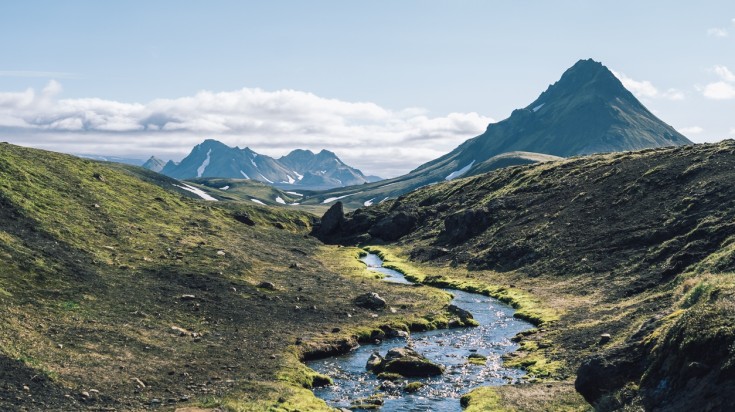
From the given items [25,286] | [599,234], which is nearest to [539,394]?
[25,286]

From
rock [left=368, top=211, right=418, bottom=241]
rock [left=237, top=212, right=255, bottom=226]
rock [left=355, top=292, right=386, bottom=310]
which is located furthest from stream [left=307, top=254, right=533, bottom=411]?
rock [left=237, top=212, right=255, bottom=226]

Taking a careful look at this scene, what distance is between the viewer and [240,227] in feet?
512

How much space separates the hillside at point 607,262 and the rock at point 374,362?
1087 centimetres

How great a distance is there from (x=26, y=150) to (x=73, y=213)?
3941cm

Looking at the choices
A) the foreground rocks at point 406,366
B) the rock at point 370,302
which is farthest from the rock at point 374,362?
the rock at point 370,302

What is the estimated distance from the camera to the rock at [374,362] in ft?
176

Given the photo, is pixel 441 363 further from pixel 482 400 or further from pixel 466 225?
pixel 466 225

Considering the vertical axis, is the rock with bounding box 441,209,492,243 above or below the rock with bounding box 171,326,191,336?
above

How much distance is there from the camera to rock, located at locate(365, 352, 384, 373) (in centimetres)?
5353

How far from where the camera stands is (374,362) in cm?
5456

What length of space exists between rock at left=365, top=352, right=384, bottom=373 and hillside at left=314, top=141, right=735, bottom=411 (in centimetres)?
1087

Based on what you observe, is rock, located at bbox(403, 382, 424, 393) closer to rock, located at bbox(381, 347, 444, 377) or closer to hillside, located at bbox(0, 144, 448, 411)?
rock, located at bbox(381, 347, 444, 377)

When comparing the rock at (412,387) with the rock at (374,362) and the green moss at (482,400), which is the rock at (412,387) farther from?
the rock at (374,362)

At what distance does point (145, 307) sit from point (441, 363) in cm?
3118
